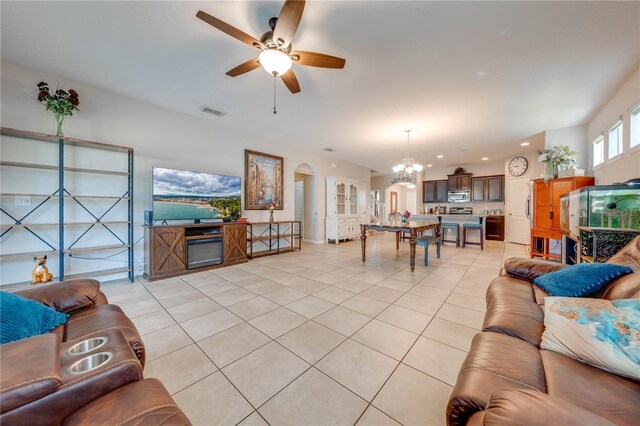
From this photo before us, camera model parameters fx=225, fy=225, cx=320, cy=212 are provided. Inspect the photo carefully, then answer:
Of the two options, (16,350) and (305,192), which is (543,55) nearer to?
(16,350)

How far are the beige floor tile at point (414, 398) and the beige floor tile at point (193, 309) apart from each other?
1875 mm

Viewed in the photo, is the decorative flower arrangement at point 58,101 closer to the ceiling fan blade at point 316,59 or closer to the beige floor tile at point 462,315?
the ceiling fan blade at point 316,59

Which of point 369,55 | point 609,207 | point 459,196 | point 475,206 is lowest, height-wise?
point 609,207

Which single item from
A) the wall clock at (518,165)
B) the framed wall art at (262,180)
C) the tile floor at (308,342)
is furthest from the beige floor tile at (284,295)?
the wall clock at (518,165)

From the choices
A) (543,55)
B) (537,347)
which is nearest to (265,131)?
(543,55)

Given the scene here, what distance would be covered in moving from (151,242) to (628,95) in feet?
22.3

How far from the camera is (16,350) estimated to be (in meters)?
0.76

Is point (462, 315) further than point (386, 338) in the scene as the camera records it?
Yes

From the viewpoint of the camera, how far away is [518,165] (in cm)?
682

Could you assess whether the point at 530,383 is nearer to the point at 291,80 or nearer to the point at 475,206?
the point at 291,80

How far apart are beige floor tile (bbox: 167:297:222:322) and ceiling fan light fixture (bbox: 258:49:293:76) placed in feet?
8.12

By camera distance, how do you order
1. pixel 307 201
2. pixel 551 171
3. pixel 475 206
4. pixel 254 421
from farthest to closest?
pixel 475 206, pixel 307 201, pixel 551 171, pixel 254 421

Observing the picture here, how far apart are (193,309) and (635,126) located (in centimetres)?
572

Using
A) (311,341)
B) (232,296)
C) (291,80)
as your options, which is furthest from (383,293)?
(291,80)
